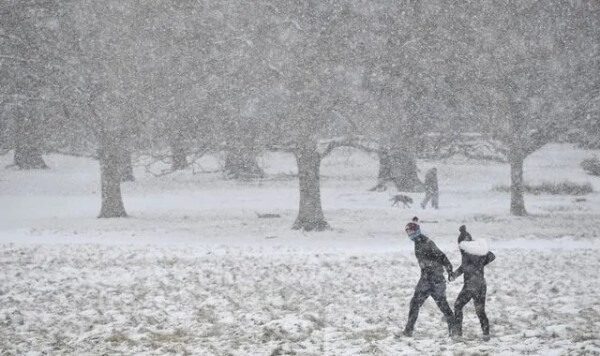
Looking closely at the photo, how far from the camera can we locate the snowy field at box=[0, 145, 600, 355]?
10.2m

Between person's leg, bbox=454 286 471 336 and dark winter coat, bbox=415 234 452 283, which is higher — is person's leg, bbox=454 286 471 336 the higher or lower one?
the lower one

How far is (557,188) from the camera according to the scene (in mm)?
35094

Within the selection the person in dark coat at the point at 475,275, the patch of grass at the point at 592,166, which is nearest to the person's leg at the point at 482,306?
the person in dark coat at the point at 475,275

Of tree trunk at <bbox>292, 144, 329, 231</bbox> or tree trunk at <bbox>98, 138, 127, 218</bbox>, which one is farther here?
tree trunk at <bbox>98, 138, 127, 218</bbox>

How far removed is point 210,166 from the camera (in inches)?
1821

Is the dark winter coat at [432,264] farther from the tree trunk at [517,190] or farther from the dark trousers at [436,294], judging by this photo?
the tree trunk at [517,190]

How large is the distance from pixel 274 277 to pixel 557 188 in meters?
23.0

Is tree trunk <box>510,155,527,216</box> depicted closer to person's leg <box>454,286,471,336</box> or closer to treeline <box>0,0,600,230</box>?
treeline <box>0,0,600,230</box>

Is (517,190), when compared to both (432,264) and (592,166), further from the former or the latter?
(432,264)

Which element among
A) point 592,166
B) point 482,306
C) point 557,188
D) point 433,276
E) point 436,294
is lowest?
point 482,306

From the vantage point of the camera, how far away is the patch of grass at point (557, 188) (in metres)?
34.3

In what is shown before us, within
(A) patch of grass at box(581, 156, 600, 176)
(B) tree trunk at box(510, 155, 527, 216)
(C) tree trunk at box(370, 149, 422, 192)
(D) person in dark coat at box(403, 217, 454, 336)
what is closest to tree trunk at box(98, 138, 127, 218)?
(C) tree trunk at box(370, 149, 422, 192)

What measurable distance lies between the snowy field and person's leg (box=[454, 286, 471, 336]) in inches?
9.6

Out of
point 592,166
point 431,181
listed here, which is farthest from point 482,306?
point 592,166
